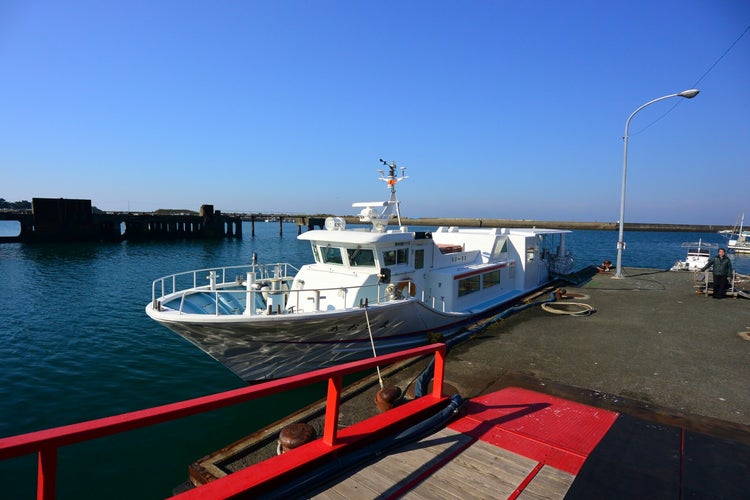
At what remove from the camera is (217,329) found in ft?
28.2

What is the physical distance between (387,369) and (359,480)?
172 inches

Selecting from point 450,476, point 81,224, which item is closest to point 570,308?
point 450,476

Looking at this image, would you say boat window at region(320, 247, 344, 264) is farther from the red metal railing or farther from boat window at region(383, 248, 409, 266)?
the red metal railing

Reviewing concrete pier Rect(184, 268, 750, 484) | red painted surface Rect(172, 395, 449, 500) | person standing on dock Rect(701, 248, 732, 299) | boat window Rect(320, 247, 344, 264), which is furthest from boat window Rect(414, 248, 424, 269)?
person standing on dock Rect(701, 248, 732, 299)

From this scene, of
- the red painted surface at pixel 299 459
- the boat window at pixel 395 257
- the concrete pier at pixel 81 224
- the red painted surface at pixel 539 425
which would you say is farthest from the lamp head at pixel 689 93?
the concrete pier at pixel 81 224

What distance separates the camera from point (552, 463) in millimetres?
4449

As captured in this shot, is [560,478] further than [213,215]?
No

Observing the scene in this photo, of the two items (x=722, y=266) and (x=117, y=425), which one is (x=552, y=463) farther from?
(x=722, y=266)

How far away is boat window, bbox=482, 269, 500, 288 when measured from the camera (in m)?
14.7

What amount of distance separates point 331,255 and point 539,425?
775cm

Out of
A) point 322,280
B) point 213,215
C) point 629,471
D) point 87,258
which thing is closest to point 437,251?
point 322,280

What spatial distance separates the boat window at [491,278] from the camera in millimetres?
14719

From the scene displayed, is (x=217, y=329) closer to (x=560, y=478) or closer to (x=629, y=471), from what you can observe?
(x=560, y=478)

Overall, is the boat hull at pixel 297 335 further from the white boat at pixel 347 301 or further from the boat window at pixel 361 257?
the boat window at pixel 361 257
